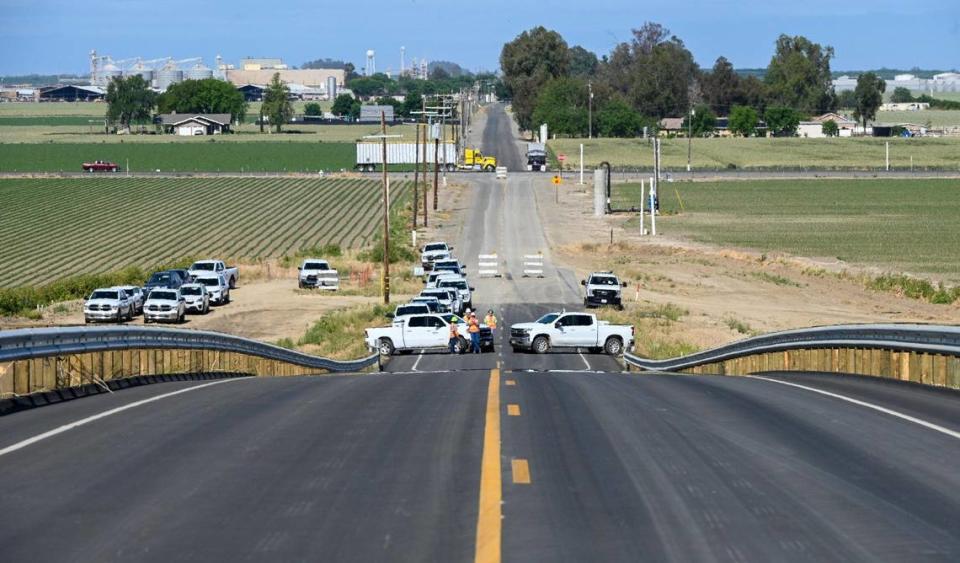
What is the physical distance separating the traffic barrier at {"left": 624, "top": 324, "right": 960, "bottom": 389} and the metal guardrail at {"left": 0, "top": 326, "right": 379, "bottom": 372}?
10087 millimetres

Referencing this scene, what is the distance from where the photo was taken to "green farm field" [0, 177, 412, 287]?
273ft

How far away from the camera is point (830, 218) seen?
104812 millimetres

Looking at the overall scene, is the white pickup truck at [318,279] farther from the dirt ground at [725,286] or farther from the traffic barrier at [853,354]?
the traffic barrier at [853,354]

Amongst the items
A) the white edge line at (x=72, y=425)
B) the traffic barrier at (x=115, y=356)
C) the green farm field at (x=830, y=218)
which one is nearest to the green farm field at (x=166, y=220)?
the green farm field at (x=830, y=218)

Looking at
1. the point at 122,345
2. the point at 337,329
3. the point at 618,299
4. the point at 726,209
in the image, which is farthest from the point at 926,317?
the point at 726,209

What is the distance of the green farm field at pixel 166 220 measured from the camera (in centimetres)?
8306

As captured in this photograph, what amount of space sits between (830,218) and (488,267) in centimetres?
4035

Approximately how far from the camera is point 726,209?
114 metres

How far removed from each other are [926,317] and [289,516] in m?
47.1

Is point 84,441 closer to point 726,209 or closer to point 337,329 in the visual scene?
point 337,329

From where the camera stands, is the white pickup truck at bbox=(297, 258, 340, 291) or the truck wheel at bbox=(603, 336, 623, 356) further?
the white pickup truck at bbox=(297, 258, 340, 291)

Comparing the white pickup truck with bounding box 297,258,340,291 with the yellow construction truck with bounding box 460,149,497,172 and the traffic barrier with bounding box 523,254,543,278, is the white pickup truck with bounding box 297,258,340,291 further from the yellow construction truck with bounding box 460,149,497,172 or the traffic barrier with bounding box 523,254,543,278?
the yellow construction truck with bounding box 460,149,497,172

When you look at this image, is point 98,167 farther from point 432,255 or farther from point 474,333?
point 474,333

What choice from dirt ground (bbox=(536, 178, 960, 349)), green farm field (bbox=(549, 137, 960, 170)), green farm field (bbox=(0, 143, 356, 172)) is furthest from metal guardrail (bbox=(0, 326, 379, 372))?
green farm field (bbox=(549, 137, 960, 170))
